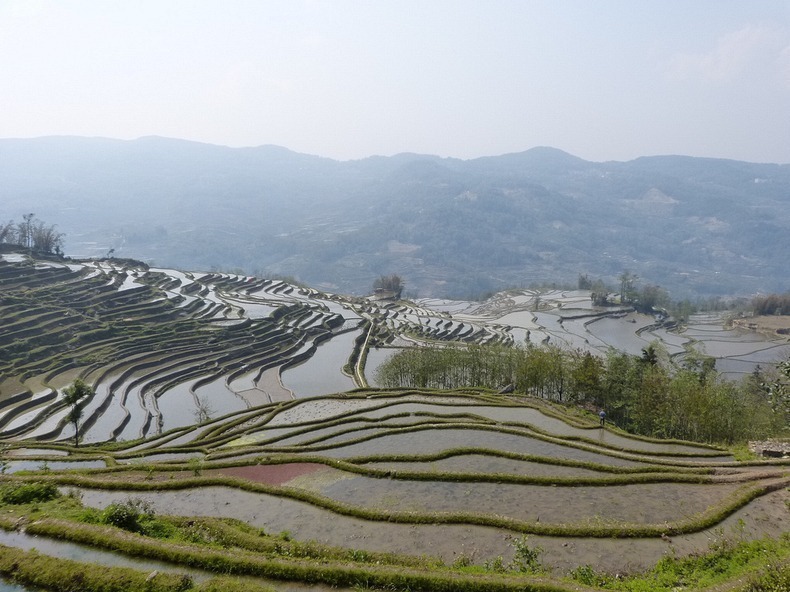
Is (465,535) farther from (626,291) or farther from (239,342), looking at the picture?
(626,291)

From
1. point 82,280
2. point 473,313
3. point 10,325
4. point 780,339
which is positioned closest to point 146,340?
point 10,325

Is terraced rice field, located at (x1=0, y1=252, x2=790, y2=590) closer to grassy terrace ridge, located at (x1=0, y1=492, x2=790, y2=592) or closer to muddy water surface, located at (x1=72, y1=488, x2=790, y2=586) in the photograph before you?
muddy water surface, located at (x1=72, y1=488, x2=790, y2=586)

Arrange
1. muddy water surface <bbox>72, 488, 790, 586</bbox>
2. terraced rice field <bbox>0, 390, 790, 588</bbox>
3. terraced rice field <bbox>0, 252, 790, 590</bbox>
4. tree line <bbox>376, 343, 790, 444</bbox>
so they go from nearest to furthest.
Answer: muddy water surface <bbox>72, 488, 790, 586</bbox>, terraced rice field <bbox>0, 390, 790, 588</bbox>, terraced rice field <bbox>0, 252, 790, 590</bbox>, tree line <bbox>376, 343, 790, 444</bbox>

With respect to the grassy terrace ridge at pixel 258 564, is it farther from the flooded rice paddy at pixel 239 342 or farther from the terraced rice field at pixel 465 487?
the flooded rice paddy at pixel 239 342

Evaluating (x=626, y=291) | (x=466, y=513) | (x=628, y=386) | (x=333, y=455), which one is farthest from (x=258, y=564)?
(x=626, y=291)

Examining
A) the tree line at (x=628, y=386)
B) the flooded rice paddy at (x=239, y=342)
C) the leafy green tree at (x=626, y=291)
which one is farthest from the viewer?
the leafy green tree at (x=626, y=291)

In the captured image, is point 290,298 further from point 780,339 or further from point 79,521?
point 780,339

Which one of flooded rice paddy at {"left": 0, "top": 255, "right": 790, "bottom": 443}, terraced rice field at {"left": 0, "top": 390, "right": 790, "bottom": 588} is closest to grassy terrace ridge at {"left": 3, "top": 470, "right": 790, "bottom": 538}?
terraced rice field at {"left": 0, "top": 390, "right": 790, "bottom": 588}

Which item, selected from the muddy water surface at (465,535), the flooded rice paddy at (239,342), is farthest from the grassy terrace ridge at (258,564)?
the flooded rice paddy at (239,342)
